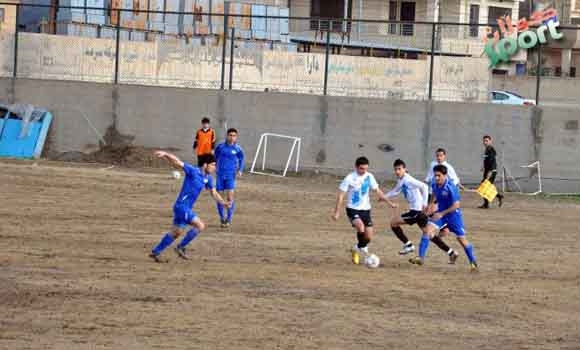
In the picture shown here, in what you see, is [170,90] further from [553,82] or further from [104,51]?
[553,82]

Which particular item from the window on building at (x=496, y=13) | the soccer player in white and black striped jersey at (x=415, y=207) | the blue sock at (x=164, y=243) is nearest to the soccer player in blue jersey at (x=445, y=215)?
the soccer player in white and black striped jersey at (x=415, y=207)

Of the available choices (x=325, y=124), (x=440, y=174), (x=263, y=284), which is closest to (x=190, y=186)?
(x=263, y=284)

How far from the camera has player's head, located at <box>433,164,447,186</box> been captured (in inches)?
672

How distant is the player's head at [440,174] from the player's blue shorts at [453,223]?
56 centimetres

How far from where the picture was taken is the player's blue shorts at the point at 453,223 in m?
17.5

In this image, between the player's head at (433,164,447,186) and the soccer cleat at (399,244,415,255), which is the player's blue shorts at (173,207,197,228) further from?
the soccer cleat at (399,244,415,255)

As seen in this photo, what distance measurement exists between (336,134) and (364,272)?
16.3m

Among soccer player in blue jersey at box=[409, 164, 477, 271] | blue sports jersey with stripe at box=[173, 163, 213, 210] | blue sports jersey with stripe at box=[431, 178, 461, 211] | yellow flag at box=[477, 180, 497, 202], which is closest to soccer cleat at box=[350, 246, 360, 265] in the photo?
soccer player in blue jersey at box=[409, 164, 477, 271]

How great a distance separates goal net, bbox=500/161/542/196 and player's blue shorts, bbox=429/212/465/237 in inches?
585

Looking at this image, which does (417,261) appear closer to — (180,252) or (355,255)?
(355,255)

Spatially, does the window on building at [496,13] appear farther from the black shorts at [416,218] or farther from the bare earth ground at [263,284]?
the black shorts at [416,218]

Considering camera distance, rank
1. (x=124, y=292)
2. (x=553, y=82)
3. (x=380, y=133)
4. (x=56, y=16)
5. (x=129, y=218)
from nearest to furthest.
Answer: (x=124, y=292) < (x=129, y=218) < (x=380, y=133) < (x=56, y=16) < (x=553, y=82)

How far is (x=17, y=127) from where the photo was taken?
33.2 metres

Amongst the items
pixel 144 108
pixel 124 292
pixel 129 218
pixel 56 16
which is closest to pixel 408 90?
pixel 144 108
